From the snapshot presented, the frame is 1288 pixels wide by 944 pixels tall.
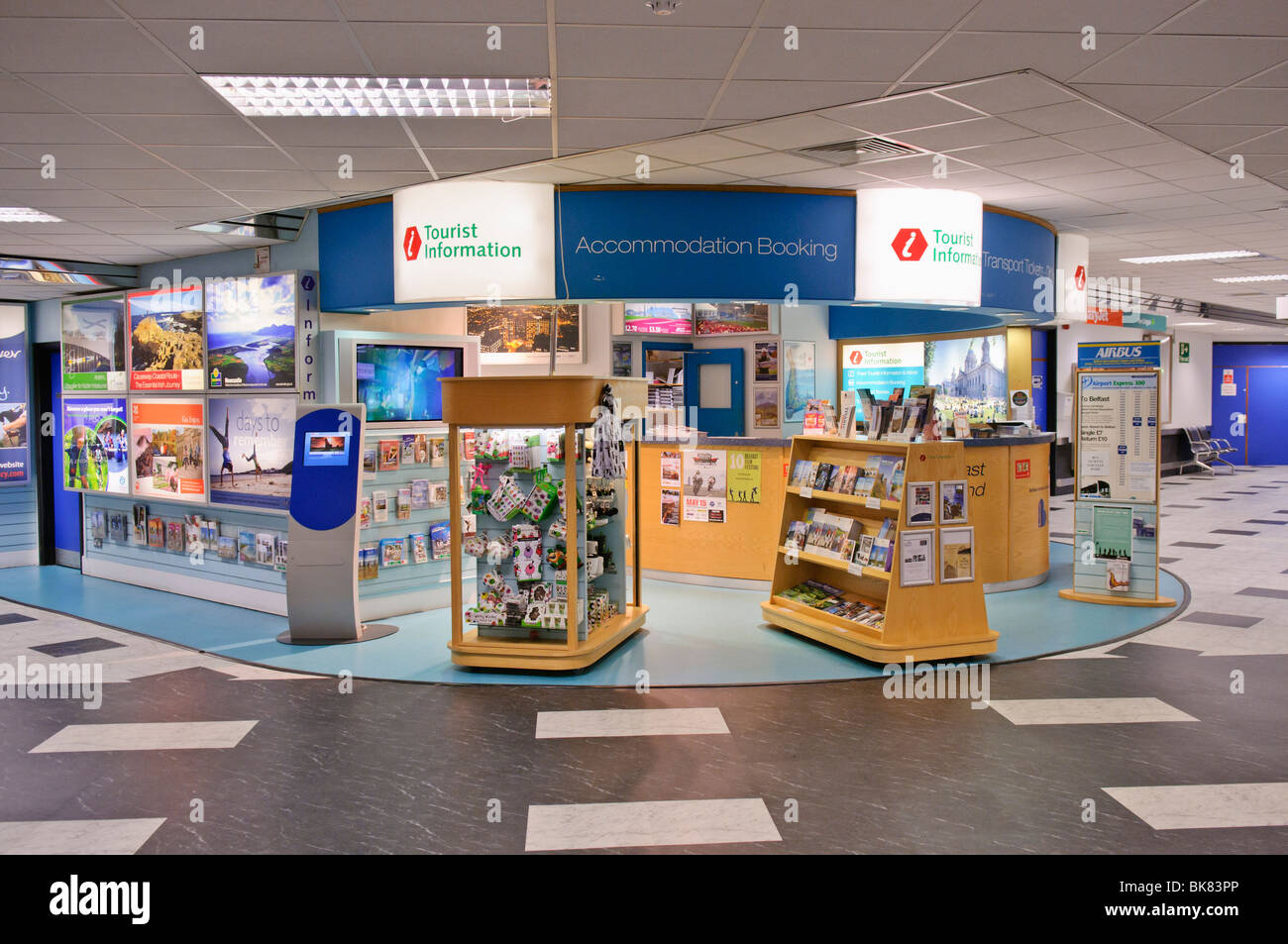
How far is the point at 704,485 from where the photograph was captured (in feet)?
25.9

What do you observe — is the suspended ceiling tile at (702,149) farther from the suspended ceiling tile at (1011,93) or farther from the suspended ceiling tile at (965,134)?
the suspended ceiling tile at (1011,93)

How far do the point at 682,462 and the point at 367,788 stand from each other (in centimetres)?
462

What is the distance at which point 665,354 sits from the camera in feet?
37.4

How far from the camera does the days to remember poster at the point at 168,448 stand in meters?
7.85

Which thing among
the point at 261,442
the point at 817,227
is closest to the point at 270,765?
the point at 261,442

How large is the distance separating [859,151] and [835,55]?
2.03m

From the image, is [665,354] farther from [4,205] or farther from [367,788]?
[367,788]

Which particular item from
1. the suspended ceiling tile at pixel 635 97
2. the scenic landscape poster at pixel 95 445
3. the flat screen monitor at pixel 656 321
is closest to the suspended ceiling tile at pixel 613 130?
the suspended ceiling tile at pixel 635 97

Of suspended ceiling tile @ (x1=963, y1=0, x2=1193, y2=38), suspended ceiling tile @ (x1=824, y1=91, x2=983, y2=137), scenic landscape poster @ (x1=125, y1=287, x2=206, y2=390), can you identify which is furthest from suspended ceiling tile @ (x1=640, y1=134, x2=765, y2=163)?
scenic landscape poster @ (x1=125, y1=287, x2=206, y2=390)

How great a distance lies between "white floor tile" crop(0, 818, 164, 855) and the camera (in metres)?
3.35

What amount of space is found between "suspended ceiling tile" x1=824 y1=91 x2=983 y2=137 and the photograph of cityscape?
173 inches

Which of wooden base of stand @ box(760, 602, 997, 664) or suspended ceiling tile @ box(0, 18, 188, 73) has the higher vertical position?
suspended ceiling tile @ box(0, 18, 188, 73)

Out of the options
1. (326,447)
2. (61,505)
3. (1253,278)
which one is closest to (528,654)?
(326,447)

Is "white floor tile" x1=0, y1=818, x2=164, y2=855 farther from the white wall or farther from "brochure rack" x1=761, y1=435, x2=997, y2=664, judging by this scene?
the white wall
